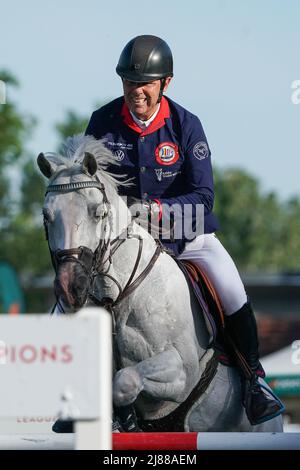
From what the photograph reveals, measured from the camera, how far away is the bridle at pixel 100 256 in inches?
206

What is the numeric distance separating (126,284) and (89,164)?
1.99ft

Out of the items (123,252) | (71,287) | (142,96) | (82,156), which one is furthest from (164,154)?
(71,287)

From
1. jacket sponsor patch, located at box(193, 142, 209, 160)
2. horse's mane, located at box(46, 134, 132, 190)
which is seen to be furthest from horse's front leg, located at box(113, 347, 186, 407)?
jacket sponsor patch, located at box(193, 142, 209, 160)

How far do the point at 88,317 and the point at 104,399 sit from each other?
0.28 m

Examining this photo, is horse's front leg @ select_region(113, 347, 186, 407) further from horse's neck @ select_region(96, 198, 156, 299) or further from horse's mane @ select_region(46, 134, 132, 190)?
horse's mane @ select_region(46, 134, 132, 190)

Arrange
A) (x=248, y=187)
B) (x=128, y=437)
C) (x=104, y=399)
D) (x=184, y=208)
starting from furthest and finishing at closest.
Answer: (x=248, y=187) → (x=184, y=208) → (x=128, y=437) → (x=104, y=399)

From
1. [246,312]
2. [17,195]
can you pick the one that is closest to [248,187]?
[17,195]

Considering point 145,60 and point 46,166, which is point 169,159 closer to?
point 145,60

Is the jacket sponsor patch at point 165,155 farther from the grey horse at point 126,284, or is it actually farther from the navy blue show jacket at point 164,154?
the grey horse at point 126,284

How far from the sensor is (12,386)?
156 inches

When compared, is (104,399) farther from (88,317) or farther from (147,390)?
(147,390)

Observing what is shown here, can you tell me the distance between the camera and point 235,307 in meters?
5.84

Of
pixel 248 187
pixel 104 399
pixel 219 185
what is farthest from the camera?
pixel 248 187

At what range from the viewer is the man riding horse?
5707 mm
